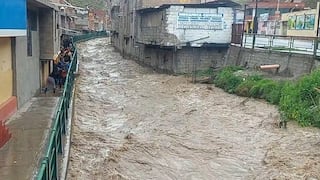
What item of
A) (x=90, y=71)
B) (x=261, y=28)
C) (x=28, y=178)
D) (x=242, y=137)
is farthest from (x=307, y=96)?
(x=261, y=28)

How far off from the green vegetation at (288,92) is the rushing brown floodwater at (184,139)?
1.86 feet

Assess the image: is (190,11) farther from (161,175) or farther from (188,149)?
(161,175)

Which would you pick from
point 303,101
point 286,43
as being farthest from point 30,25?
point 286,43

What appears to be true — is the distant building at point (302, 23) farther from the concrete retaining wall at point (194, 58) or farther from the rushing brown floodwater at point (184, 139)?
the rushing brown floodwater at point (184, 139)

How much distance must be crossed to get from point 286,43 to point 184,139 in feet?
39.0

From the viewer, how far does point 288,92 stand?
1734cm

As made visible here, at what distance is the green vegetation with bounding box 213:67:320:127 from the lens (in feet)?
49.8

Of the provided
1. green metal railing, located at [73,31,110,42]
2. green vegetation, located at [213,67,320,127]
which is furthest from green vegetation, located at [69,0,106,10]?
green vegetation, located at [213,67,320,127]

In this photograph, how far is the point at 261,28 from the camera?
46.3 meters

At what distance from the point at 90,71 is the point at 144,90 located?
1016 centimetres

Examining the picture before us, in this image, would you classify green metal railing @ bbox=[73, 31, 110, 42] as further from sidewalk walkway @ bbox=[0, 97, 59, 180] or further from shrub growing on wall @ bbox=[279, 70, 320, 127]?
sidewalk walkway @ bbox=[0, 97, 59, 180]

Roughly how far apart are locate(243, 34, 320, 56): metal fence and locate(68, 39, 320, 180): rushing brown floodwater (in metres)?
3.86

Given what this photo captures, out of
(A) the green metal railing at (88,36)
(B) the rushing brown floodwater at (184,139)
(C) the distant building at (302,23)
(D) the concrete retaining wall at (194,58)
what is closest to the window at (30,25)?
(B) the rushing brown floodwater at (184,139)

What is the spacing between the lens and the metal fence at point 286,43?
64.4ft
